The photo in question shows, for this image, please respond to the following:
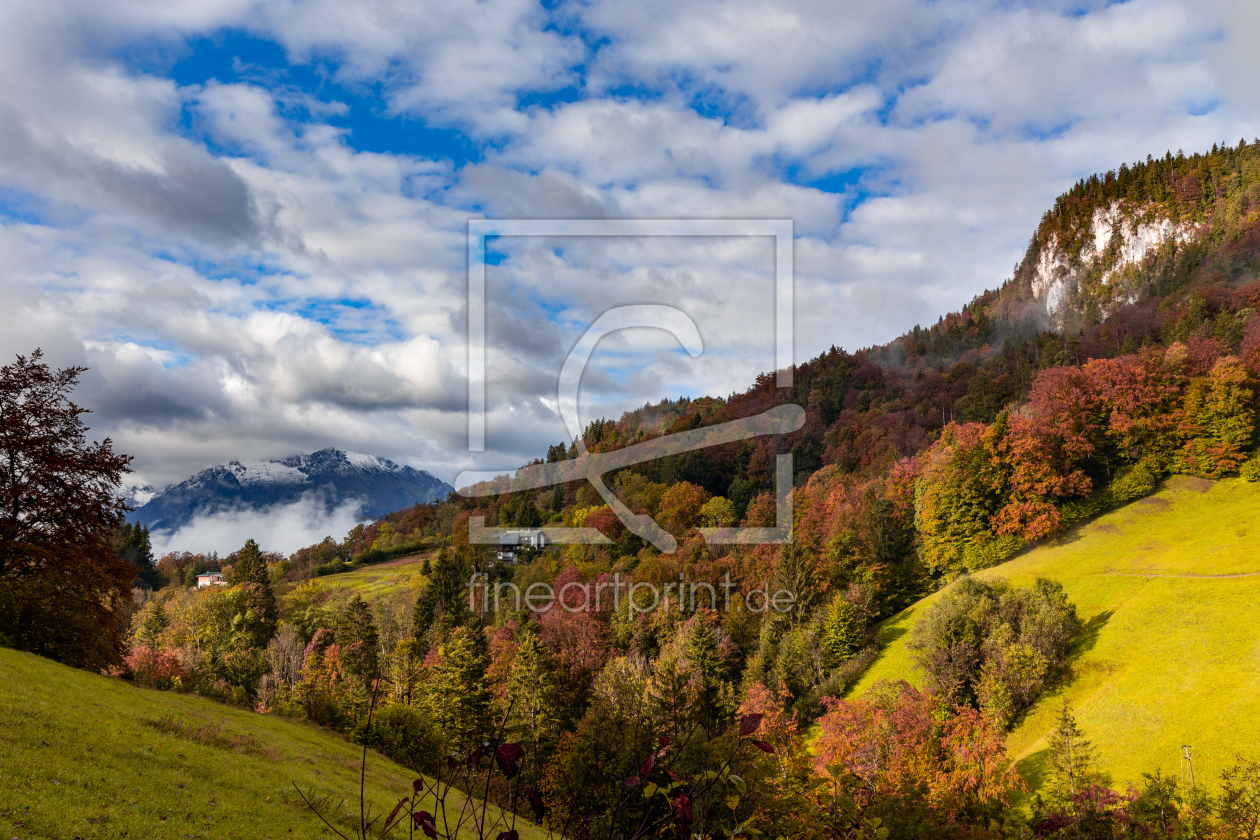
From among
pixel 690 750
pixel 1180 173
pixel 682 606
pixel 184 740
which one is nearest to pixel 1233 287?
pixel 1180 173

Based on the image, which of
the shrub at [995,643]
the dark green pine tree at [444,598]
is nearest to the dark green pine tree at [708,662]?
the shrub at [995,643]

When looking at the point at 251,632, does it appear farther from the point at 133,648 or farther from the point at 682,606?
the point at 682,606

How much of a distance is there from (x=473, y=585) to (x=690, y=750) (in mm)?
47336

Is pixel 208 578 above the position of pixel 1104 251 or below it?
below

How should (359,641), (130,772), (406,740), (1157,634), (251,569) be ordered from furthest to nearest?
(251,569), (359,641), (1157,634), (406,740), (130,772)

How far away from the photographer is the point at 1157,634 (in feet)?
110

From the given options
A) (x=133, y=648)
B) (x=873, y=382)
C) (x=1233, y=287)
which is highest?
(x=1233, y=287)

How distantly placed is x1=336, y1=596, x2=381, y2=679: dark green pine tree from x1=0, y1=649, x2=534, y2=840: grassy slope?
3253 cm

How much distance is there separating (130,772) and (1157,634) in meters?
43.4

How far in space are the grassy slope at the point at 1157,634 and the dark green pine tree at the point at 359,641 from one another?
122ft

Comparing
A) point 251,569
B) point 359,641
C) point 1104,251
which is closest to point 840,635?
Answer: point 359,641

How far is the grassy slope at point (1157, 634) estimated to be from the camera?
87.7 feet

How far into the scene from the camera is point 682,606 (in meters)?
55.8

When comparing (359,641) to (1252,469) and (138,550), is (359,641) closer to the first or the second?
(138,550)
